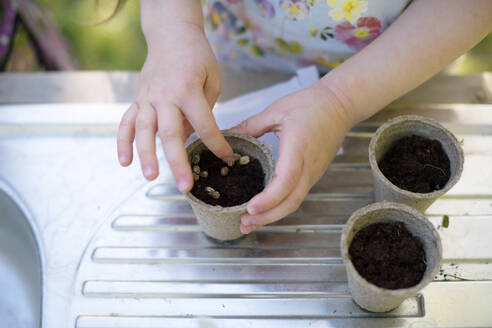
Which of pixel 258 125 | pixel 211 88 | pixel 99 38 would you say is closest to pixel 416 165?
pixel 258 125

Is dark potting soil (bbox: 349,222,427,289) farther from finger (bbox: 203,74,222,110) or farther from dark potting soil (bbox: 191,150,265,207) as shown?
finger (bbox: 203,74,222,110)

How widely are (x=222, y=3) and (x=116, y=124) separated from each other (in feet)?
1.16

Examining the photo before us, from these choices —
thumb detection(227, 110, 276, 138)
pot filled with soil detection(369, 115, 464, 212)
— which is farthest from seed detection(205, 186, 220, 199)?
pot filled with soil detection(369, 115, 464, 212)

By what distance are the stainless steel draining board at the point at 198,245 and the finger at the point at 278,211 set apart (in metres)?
0.11

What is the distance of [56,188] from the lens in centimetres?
80

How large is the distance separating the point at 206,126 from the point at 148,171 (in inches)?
4.3

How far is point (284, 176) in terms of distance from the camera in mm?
600

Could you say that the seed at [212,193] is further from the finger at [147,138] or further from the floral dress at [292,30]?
the floral dress at [292,30]

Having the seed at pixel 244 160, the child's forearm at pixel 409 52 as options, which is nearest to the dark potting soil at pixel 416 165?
the child's forearm at pixel 409 52

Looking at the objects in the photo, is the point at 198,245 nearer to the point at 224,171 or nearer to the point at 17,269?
the point at 224,171

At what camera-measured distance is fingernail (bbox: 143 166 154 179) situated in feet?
1.98

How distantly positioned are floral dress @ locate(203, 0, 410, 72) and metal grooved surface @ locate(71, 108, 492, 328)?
0.81 ft

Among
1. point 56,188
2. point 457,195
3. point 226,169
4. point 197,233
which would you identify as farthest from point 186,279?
point 457,195

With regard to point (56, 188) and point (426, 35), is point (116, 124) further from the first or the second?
point (426, 35)
